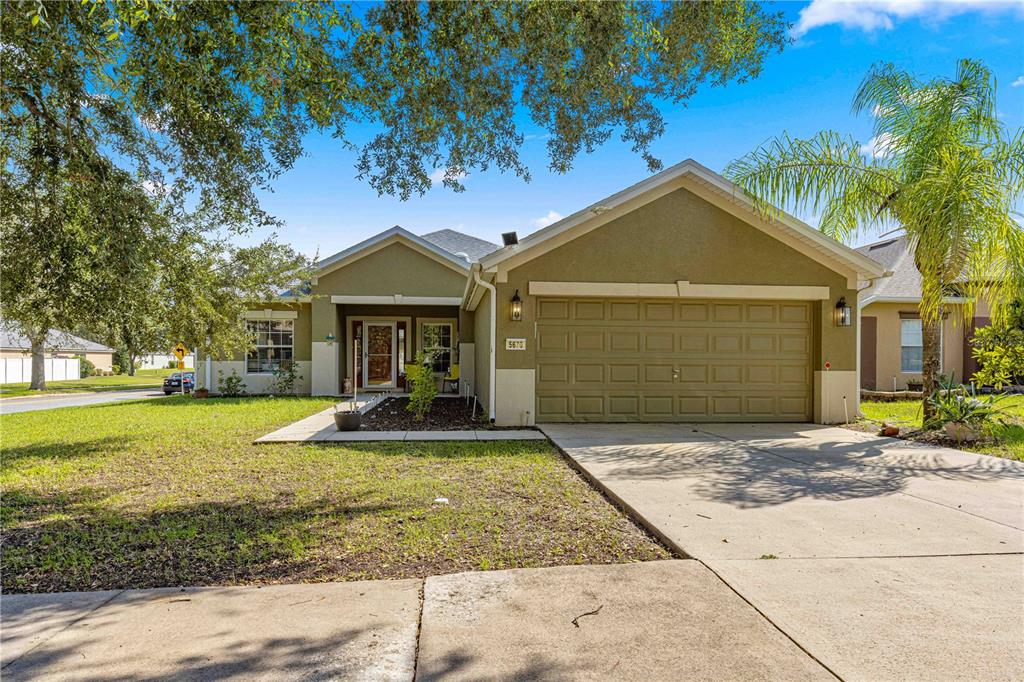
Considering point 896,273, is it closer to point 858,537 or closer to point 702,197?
point 702,197

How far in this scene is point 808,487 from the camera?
5.98 metres

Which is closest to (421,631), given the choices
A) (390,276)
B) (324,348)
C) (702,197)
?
(702,197)

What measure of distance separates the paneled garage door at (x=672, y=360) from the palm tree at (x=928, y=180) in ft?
6.55

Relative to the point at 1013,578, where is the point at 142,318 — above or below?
above

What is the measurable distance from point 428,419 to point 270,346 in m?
8.95

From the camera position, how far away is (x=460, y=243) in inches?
862

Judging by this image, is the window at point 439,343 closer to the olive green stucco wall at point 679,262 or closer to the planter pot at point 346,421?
the planter pot at point 346,421

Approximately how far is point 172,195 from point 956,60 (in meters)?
11.7

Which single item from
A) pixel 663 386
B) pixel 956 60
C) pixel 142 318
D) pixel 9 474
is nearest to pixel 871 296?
pixel 956 60

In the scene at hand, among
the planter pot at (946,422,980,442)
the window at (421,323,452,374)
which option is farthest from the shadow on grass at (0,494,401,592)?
the window at (421,323,452,374)

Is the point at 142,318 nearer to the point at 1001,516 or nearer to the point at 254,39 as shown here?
the point at 254,39

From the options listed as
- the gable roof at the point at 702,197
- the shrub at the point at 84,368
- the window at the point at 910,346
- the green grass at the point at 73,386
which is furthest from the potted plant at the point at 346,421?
the shrub at the point at 84,368

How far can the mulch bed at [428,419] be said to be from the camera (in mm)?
10545

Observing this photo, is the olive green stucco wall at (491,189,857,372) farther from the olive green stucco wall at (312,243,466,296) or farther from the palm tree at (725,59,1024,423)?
the olive green stucco wall at (312,243,466,296)
